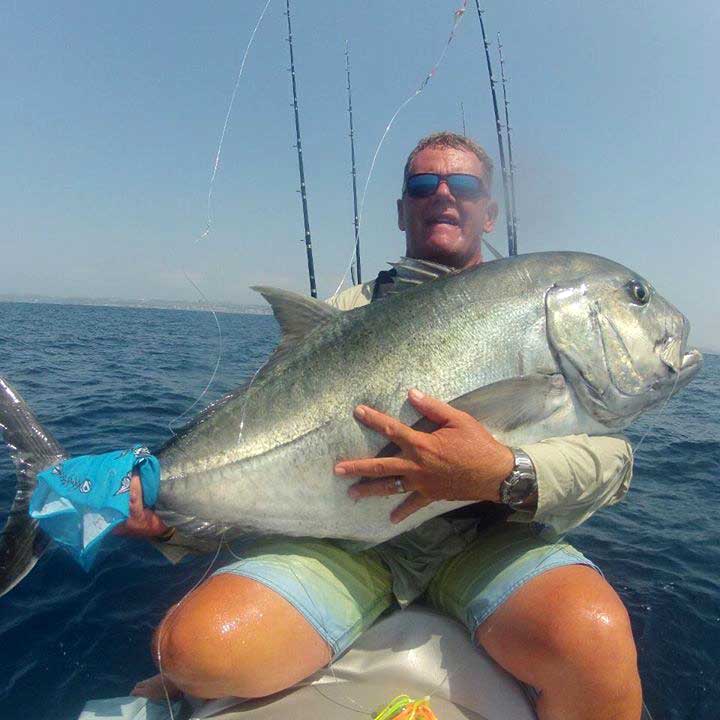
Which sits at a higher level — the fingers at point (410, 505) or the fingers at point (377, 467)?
the fingers at point (377, 467)

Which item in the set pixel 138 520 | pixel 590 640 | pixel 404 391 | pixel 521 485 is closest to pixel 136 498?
pixel 138 520

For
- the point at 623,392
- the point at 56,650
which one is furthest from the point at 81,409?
the point at 623,392

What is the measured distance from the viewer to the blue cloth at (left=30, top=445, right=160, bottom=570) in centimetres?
227

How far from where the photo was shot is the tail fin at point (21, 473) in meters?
2.38

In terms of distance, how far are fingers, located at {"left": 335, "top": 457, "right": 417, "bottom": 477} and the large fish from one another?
0.08 meters

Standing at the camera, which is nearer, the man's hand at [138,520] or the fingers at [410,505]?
the fingers at [410,505]

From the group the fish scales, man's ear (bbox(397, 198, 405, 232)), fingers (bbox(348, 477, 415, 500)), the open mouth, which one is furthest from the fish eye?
man's ear (bbox(397, 198, 405, 232))

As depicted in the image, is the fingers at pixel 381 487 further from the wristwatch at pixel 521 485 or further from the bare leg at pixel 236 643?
the bare leg at pixel 236 643

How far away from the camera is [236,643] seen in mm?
2131

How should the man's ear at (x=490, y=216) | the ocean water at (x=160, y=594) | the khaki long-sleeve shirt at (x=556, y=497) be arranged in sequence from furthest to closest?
1. the man's ear at (x=490, y=216)
2. the ocean water at (x=160, y=594)
3. the khaki long-sleeve shirt at (x=556, y=497)

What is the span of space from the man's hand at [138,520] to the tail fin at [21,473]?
378 mm

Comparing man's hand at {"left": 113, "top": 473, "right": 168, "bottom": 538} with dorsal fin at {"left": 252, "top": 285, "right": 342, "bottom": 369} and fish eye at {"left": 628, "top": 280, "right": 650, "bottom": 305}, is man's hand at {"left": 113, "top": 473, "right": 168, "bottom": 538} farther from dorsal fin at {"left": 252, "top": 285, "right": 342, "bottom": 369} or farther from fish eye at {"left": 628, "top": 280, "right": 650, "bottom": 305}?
fish eye at {"left": 628, "top": 280, "right": 650, "bottom": 305}

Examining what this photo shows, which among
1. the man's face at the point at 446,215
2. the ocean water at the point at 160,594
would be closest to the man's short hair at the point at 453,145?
the man's face at the point at 446,215

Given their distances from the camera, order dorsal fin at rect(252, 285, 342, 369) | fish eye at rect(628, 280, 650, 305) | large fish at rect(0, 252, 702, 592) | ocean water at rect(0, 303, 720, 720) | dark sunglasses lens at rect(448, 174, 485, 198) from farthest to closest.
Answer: dark sunglasses lens at rect(448, 174, 485, 198) < ocean water at rect(0, 303, 720, 720) < dorsal fin at rect(252, 285, 342, 369) < fish eye at rect(628, 280, 650, 305) < large fish at rect(0, 252, 702, 592)
